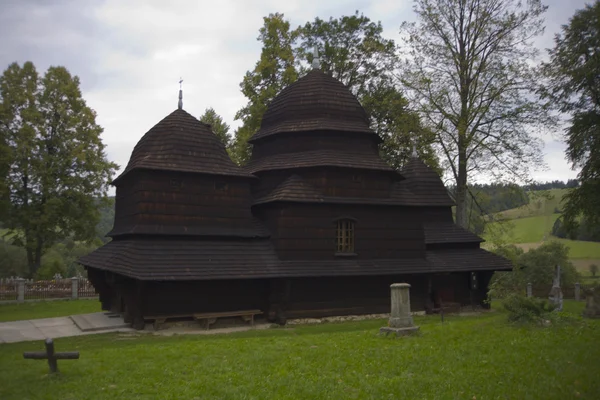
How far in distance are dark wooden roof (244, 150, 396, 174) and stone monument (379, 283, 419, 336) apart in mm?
7705

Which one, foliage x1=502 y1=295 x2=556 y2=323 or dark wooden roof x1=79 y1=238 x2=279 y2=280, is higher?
dark wooden roof x1=79 y1=238 x2=279 y2=280

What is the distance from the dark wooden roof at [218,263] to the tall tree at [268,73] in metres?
13.2

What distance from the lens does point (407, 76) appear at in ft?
88.7

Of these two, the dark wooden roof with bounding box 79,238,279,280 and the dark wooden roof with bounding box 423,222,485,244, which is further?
the dark wooden roof with bounding box 423,222,485,244

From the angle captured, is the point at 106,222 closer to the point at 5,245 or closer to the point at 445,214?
the point at 5,245

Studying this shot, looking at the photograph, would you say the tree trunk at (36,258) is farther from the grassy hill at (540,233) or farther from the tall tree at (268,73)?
the grassy hill at (540,233)

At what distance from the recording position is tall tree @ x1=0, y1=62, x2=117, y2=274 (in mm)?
29078

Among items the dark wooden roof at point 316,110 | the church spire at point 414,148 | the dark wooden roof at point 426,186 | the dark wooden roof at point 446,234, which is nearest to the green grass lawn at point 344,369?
the dark wooden roof at point 446,234

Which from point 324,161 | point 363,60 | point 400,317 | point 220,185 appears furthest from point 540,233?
point 400,317

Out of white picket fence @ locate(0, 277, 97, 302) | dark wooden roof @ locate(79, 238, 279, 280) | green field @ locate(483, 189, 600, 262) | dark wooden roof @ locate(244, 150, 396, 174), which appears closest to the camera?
dark wooden roof @ locate(79, 238, 279, 280)

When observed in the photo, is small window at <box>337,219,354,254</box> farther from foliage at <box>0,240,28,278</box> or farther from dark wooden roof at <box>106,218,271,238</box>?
foliage at <box>0,240,28,278</box>

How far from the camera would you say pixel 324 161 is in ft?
63.5

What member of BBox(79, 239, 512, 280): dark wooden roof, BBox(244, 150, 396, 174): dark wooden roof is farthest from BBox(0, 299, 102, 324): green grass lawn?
BBox(244, 150, 396, 174): dark wooden roof

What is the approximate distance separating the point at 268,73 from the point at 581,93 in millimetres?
17283
